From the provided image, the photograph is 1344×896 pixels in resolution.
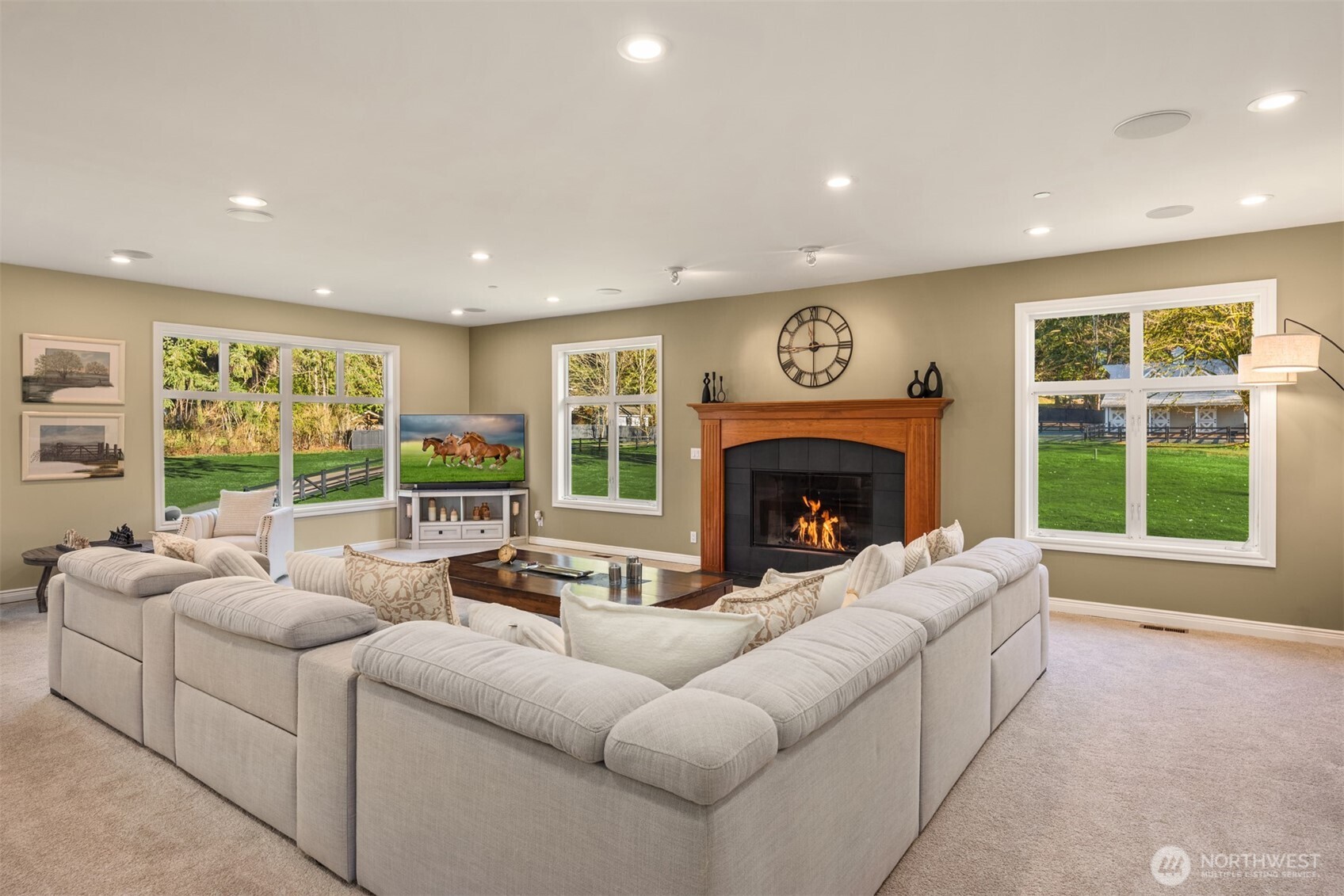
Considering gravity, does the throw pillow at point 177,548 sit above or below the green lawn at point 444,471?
below

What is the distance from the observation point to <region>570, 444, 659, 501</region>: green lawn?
7.44 meters

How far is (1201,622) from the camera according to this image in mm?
4766

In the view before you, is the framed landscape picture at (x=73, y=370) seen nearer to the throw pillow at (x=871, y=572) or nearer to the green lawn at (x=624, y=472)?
the green lawn at (x=624, y=472)

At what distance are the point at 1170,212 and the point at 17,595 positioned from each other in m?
8.17

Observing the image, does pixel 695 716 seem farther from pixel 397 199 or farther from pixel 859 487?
pixel 859 487

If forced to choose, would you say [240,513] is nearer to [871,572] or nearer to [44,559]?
[44,559]

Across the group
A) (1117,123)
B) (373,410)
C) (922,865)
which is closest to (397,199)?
(1117,123)

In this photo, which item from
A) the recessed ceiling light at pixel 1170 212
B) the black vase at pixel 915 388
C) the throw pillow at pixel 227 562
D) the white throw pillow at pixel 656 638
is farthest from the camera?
the black vase at pixel 915 388

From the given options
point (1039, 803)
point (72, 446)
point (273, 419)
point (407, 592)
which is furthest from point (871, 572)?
point (273, 419)

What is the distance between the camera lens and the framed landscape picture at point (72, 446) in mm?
5465

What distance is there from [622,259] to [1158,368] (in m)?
3.81

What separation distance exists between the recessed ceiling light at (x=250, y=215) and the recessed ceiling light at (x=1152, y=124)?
14.2ft

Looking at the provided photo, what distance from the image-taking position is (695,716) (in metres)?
1.41

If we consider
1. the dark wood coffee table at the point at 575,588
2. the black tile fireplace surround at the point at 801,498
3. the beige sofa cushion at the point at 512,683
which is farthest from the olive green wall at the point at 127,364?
the beige sofa cushion at the point at 512,683
